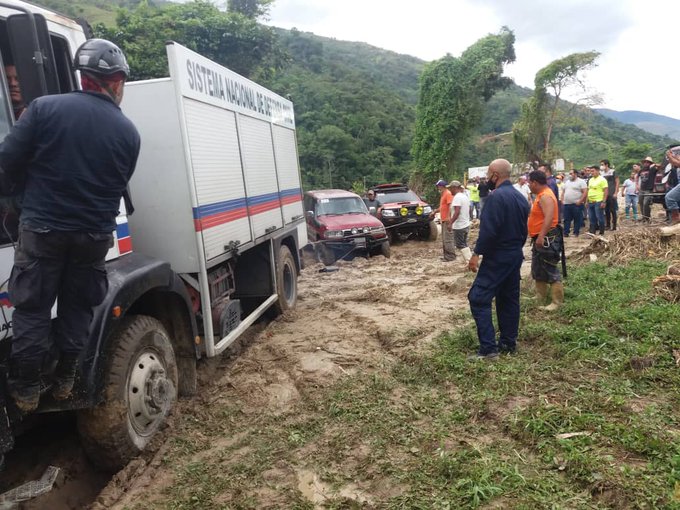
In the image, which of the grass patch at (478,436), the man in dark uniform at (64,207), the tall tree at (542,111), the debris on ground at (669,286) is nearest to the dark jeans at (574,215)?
the debris on ground at (669,286)

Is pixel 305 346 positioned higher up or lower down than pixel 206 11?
lower down

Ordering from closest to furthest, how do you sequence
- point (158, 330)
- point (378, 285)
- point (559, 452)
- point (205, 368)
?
point (559, 452) < point (158, 330) < point (205, 368) < point (378, 285)

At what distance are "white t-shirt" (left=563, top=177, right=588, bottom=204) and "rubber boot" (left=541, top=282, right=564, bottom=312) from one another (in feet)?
22.7

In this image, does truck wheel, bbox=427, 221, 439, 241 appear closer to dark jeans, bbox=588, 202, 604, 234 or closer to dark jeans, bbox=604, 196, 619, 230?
dark jeans, bbox=588, 202, 604, 234

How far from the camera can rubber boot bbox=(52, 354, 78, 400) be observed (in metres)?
2.63

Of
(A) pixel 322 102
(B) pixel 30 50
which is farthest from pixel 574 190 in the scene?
(A) pixel 322 102

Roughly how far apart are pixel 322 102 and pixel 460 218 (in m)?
34.5

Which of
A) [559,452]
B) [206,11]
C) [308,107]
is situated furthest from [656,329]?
[308,107]

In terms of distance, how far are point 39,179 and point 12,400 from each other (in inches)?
43.5

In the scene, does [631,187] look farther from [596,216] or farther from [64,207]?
[64,207]

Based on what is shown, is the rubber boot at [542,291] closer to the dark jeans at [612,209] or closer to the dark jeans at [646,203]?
the dark jeans at [612,209]

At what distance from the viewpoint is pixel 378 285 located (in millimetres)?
9258

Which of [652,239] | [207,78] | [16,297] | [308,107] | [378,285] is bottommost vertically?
[378,285]

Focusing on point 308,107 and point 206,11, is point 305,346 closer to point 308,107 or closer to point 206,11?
point 206,11
